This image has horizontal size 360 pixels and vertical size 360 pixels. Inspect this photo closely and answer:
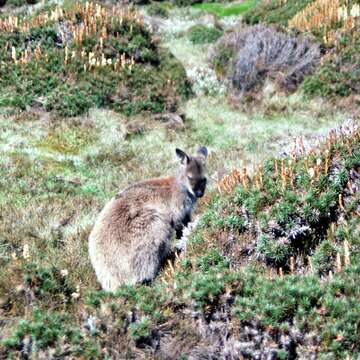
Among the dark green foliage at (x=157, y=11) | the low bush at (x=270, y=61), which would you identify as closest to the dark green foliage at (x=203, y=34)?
the low bush at (x=270, y=61)

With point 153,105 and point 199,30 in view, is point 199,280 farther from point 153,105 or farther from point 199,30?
point 199,30

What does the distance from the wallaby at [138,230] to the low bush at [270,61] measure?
8470mm

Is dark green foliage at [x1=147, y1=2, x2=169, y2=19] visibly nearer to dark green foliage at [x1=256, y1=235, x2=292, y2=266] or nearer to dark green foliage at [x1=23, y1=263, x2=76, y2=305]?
dark green foliage at [x1=256, y1=235, x2=292, y2=266]

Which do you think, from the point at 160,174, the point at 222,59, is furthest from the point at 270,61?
the point at 160,174

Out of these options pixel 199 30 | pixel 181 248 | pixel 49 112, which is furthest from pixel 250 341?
pixel 199 30

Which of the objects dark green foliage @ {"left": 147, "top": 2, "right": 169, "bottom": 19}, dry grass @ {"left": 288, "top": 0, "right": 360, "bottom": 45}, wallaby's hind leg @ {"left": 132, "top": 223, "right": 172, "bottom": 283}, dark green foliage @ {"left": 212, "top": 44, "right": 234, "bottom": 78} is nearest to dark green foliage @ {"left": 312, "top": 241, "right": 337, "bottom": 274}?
wallaby's hind leg @ {"left": 132, "top": 223, "right": 172, "bottom": 283}

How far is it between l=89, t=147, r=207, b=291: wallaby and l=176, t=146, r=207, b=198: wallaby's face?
0.01 m

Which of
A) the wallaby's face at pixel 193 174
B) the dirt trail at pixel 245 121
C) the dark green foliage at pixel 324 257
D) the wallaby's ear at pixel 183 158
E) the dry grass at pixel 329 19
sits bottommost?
the dirt trail at pixel 245 121

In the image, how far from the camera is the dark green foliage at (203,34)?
20.8 m

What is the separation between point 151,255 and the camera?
653 cm

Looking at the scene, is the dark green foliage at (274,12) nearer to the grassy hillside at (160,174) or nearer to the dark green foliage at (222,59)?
the dark green foliage at (222,59)

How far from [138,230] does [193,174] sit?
1.32m

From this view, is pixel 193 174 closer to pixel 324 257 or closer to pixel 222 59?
pixel 324 257

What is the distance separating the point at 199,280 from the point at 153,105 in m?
8.48
